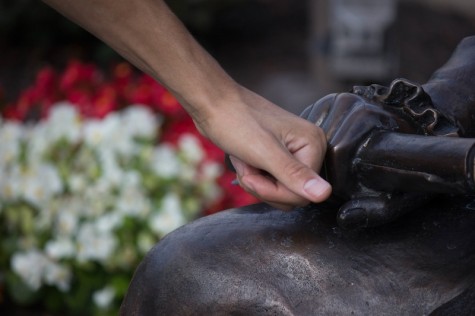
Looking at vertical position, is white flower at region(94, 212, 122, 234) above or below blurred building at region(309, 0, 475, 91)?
above

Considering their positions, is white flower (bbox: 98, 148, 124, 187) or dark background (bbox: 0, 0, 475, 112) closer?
white flower (bbox: 98, 148, 124, 187)

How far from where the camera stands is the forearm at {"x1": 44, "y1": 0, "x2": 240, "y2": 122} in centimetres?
156

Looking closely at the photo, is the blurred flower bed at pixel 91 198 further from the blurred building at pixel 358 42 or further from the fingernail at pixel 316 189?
the blurred building at pixel 358 42

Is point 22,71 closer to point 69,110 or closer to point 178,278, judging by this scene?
point 69,110

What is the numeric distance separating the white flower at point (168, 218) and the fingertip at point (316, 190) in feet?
6.01

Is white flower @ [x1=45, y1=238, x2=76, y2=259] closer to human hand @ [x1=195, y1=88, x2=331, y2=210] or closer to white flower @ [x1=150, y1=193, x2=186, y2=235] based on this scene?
white flower @ [x1=150, y1=193, x2=186, y2=235]

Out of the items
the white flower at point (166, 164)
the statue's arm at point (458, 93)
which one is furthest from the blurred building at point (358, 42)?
the statue's arm at point (458, 93)

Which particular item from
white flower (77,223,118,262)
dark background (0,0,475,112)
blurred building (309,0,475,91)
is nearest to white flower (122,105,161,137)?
white flower (77,223,118,262)

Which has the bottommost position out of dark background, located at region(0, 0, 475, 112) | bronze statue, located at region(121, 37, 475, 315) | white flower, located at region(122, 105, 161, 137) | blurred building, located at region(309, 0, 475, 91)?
dark background, located at region(0, 0, 475, 112)

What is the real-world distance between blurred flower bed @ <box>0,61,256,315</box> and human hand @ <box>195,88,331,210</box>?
5.73 ft

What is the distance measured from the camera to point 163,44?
1.57 metres

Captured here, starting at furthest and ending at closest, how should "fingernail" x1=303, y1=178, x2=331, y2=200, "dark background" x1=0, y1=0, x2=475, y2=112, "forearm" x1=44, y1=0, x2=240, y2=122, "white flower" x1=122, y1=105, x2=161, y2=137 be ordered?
"dark background" x1=0, y1=0, x2=475, y2=112 < "white flower" x1=122, y1=105, x2=161, y2=137 < "forearm" x1=44, y1=0, x2=240, y2=122 < "fingernail" x1=303, y1=178, x2=331, y2=200

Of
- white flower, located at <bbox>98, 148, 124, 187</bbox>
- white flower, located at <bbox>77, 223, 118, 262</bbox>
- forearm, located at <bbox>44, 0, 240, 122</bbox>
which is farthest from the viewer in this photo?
white flower, located at <bbox>98, 148, 124, 187</bbox>

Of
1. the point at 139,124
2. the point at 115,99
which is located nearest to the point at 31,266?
the point at 139,124
